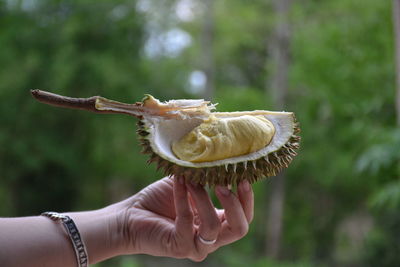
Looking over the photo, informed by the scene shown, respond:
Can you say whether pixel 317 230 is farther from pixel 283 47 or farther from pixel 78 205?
pixel 78 205

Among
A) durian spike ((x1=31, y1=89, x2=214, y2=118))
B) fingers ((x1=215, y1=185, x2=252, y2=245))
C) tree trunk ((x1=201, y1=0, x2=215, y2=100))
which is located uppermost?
tree trunk ((x1=201, y1=0, x2=215, y2=100))

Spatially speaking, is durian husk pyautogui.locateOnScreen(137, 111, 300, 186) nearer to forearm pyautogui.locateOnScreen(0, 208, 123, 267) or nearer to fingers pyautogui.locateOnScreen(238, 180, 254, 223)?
fingers pyautogui.locateOnScreen(238, 180, 254, 223)

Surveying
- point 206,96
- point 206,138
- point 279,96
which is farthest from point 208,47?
point 206,138

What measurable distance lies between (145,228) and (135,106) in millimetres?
276

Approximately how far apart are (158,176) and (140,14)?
2.16 m

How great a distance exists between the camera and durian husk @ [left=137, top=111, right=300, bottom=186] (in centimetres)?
87

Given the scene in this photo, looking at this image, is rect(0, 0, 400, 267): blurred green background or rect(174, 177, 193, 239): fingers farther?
rect(0, 0, 400, 267): blurred green background

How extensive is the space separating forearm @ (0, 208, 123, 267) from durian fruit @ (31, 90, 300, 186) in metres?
0.21

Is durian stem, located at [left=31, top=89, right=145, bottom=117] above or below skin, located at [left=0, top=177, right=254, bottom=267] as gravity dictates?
above

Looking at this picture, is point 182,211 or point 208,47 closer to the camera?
point 182,211

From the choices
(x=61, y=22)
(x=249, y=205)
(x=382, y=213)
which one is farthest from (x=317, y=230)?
(x=249, y=205)

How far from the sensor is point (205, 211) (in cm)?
88

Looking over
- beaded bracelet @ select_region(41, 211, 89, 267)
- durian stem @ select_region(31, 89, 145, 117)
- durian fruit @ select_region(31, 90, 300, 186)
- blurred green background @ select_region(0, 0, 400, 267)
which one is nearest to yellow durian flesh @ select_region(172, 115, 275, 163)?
durian fruit @ select_region(31, 90, 300, 186)

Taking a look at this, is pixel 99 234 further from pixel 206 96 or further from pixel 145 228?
pixel 206 96
